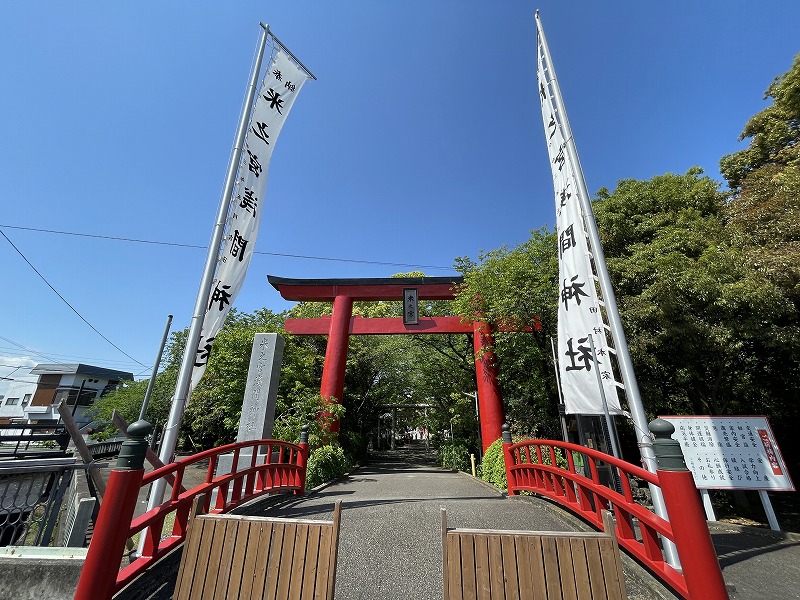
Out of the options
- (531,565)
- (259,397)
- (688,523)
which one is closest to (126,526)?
(531,565)

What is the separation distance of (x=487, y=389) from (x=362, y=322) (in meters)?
5.05

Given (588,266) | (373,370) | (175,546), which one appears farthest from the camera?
(373,370)

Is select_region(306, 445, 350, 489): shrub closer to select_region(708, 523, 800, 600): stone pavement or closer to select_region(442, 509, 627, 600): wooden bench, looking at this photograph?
select_region(442, 509, 627, 600): wooden bench

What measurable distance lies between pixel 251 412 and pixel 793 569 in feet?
28.2

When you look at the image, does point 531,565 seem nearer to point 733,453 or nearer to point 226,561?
point 226,561

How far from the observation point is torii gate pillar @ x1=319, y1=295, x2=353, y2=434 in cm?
1127

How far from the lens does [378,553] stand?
3688mm

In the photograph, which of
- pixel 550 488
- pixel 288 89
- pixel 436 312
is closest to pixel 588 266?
pixel 550 488

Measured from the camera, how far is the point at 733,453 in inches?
232

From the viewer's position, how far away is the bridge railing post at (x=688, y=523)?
233 centimetres

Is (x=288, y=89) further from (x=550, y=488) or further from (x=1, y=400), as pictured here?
(x=1, y=400)

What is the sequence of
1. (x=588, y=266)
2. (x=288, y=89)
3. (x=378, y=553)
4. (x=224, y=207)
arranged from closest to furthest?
(x=378, y=553) < (x=588, y=266) < (x=224, y=207) < (x=288, y=89)

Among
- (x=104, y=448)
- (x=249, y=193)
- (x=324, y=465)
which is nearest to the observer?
(x=249, y=193)

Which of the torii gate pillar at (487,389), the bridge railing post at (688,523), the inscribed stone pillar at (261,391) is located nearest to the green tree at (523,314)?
the torii gate pillar at (487,389)
